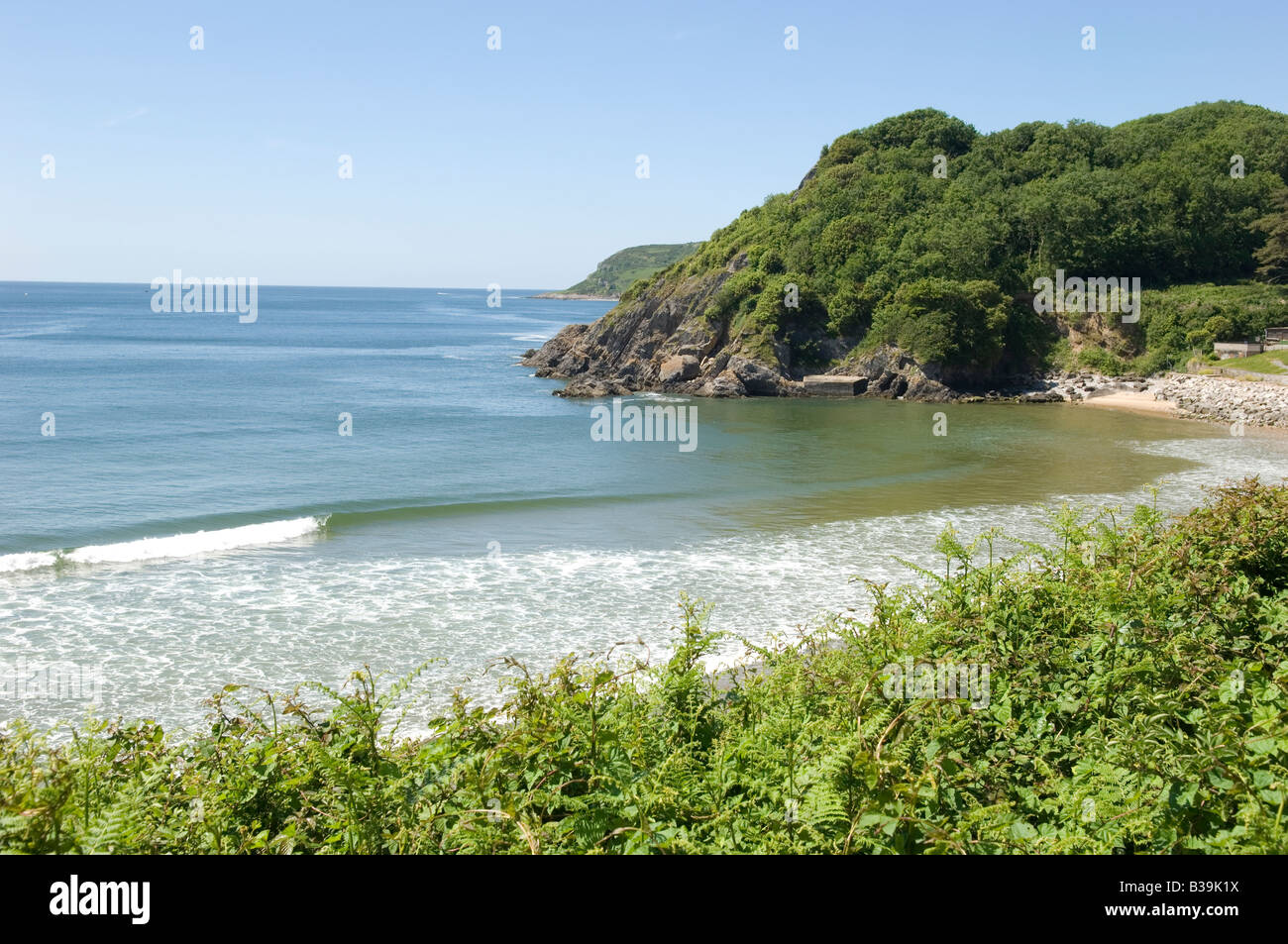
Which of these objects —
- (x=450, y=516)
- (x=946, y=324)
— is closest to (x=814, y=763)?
(x=450, y=516)

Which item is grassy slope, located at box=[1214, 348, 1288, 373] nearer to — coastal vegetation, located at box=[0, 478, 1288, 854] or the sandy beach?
the sandy beach

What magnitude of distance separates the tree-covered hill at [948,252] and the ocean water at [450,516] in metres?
7.90

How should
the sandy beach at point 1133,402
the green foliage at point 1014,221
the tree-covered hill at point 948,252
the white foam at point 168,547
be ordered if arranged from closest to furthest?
1. the white foam at point 168,547
2. the sandy beach at point 1133,402
3. the tree-covered hill at point 948,252
4. the green foliage at point 1014,221

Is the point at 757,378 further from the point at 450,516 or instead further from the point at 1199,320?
the point at 450,516

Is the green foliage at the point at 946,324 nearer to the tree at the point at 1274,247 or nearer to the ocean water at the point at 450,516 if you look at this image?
the ocean water at the point at 450,516

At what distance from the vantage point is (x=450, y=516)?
26.0 meters

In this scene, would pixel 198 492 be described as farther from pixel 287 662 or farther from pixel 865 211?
pixel 865 211

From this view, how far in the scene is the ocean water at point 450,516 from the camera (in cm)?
1524

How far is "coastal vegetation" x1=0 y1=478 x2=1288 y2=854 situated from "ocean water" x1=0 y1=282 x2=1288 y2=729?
1190 mm

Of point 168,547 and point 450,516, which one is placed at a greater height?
point 450,516

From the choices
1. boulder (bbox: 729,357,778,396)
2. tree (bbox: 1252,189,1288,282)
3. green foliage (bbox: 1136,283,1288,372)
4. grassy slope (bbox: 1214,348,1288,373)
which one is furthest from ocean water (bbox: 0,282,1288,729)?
tree (bbox: 1252,189,1288,282)

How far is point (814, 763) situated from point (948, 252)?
64.9m

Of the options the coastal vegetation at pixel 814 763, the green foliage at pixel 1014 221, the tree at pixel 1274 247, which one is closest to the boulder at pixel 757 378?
the green foliage at pixel 1014 221

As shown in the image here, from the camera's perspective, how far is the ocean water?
1524cm
